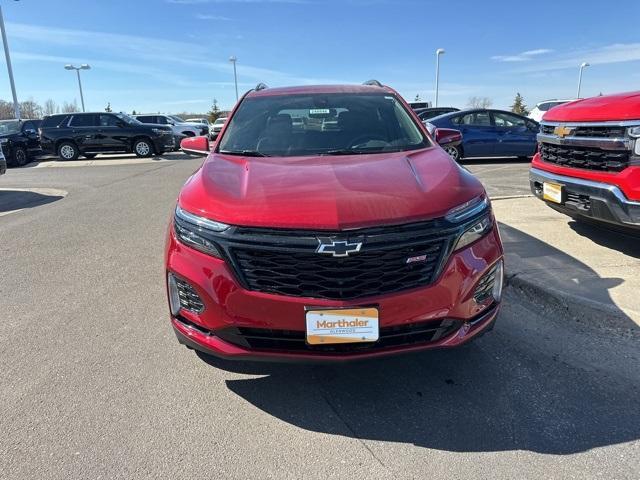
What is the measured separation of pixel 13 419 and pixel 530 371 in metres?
3.00

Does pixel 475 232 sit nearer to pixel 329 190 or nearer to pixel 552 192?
pixel 329 190

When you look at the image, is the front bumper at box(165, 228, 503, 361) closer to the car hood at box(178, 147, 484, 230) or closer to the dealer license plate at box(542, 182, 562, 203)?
the car hood at box(178, 147, 484, 230)

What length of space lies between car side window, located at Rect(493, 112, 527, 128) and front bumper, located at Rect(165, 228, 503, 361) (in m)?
11.7

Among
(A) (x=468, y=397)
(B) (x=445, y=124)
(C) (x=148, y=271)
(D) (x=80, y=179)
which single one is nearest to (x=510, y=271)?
(A) (x=468, y=397)

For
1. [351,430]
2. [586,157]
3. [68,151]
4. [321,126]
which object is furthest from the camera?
[68,151]

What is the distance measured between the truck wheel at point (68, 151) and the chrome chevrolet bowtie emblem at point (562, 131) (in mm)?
18331

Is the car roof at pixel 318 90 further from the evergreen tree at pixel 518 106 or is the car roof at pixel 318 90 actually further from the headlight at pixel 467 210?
the evergreen tree at pixel 518 106

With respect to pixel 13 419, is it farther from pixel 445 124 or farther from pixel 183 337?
pixel 445 124

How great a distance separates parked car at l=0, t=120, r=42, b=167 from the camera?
58.7 ft

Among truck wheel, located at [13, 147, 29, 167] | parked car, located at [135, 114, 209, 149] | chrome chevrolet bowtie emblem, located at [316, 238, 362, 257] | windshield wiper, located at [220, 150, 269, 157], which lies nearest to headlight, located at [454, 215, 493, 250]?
chrome chevrolet bowtie emblem, located at [316, 238, 362, 257]

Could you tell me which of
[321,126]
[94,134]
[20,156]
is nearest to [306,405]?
[321,126]

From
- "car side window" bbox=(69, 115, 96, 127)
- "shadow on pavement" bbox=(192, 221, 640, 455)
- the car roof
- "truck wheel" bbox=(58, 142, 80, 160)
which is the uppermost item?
the car roof

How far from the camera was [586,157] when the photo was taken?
186 inches

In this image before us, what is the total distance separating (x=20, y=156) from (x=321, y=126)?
18665mm
